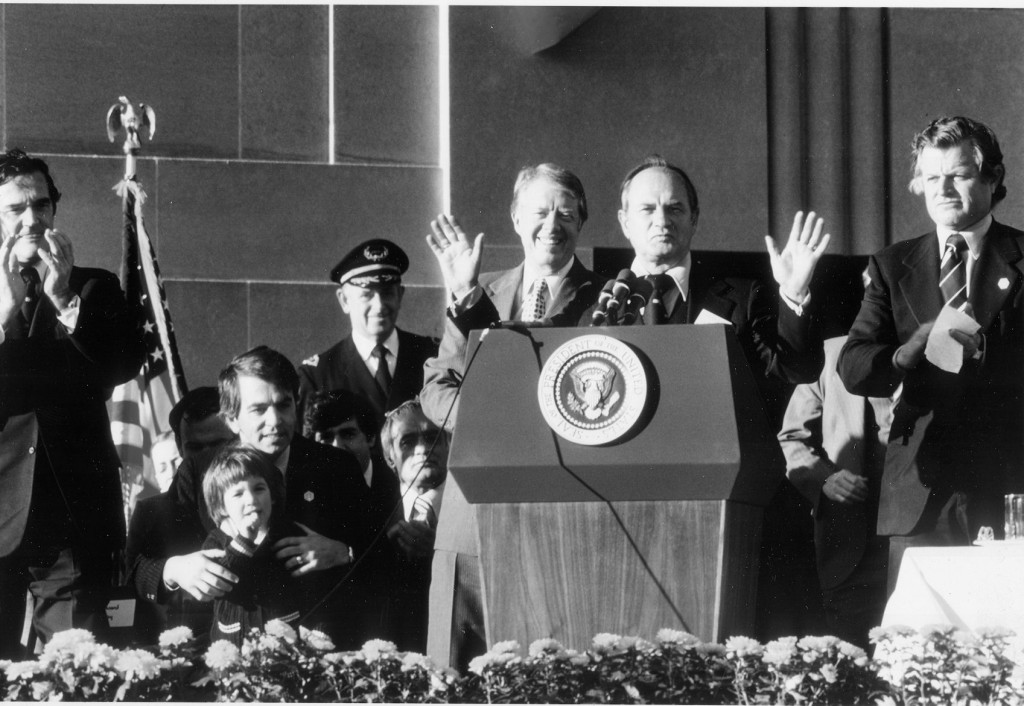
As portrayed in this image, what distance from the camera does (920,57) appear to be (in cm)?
688

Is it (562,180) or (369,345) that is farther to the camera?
(369,345)

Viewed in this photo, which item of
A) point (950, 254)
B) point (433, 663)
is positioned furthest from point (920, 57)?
point (433, 663)

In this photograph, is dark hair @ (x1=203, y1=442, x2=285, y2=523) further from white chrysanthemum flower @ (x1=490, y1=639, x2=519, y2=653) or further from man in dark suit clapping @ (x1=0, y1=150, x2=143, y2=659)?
white chrysanthemum flower @ (x1=490, y1=639, x2=519, y2=653)

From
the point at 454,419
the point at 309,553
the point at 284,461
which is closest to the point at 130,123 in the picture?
the point at 284,461

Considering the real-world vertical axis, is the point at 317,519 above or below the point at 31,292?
below

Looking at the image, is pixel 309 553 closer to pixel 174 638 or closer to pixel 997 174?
pixel 174 638

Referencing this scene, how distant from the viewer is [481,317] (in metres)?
3.82

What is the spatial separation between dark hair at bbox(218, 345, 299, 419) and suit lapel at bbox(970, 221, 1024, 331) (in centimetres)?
208

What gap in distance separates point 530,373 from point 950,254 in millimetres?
1646

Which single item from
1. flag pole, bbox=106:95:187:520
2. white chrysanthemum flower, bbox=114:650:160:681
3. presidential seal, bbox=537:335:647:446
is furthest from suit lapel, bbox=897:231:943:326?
flag pole, bbox=106:95:187:520

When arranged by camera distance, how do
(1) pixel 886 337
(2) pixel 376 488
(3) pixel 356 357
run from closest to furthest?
(1) pixel 886 337 < (2) pixel 376 488 < (3) pixel 356 357

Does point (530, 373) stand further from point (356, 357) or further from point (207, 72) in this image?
point (207, 72)

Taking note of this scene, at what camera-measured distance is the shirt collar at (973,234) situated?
4.29 metres

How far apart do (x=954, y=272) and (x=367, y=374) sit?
210 centimetres
